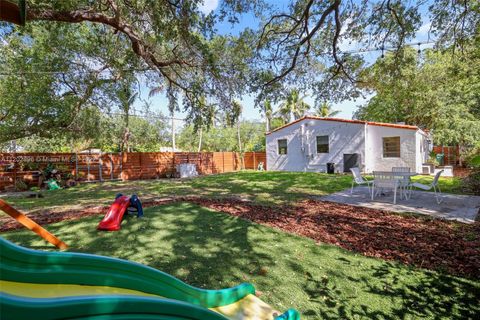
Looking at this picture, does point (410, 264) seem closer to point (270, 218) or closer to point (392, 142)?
point (270, 218)

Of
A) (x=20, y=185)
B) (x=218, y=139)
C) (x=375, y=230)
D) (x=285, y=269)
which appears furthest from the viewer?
(x=218, y=139)

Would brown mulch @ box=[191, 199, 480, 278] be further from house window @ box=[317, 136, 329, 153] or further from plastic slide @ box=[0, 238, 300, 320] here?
house window @ box=[317, 136, 329, 153]

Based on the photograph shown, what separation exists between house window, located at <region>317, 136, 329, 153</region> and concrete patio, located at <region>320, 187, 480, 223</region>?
9.27 metres

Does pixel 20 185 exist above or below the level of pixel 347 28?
below

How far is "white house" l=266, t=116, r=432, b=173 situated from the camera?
50.2 ft

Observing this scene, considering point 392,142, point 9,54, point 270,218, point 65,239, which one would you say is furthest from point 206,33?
point 392,142

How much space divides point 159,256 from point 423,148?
1942 centimetres

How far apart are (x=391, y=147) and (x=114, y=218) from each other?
16.9 meters

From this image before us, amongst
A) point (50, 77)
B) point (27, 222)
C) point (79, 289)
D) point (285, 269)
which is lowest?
point (285, 269)

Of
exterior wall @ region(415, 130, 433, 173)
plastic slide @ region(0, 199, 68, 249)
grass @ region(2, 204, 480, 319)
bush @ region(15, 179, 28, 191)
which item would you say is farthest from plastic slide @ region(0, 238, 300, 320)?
exterior wall @ region(415, 130, 433, 173)

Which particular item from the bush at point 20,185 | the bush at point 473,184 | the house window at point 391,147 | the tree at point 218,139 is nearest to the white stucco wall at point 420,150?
the house window at point 391,147

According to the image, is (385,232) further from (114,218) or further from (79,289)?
(114,218)

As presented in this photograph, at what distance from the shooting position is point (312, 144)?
18766 mm

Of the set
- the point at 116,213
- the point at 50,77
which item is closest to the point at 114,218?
the point at 116,213
